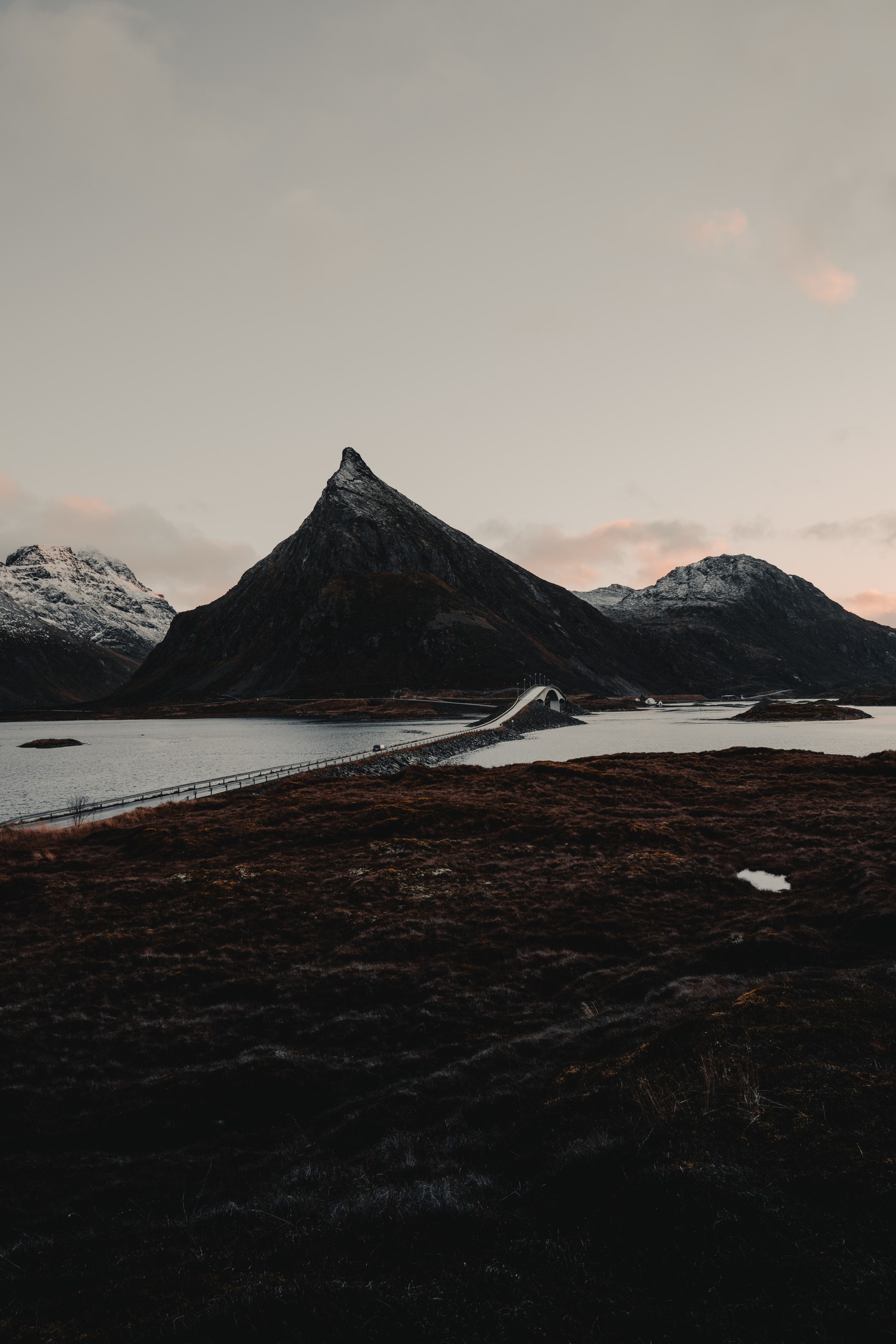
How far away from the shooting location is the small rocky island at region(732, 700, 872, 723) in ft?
552

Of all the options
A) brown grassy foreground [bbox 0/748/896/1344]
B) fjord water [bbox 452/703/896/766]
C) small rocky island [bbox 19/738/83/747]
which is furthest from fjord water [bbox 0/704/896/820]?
brown grassy foreground [bbox 0/748/896/1344]

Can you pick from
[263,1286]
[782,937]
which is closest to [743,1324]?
[263,1286]

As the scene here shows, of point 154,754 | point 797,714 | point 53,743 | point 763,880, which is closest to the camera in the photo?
point 763,880

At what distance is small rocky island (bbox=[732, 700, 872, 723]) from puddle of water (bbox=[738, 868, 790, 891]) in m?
152

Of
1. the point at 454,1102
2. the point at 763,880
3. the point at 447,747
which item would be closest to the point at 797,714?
the point at 447,747

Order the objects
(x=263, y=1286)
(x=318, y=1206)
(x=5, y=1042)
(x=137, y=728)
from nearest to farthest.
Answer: (x=263, y=1286)
(x=318, y=1206)
(x=5, y=1042)
(x=137, y=728)

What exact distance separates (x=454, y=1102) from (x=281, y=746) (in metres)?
118

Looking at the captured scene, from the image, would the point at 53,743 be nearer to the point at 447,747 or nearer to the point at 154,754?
the point at 154,754

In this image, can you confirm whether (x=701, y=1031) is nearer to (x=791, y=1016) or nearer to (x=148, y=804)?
(x=791, y=1016)

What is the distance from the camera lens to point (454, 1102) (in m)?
10.6

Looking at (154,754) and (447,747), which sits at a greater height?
(447,747)

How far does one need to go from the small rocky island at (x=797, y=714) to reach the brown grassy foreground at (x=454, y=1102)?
15691cm

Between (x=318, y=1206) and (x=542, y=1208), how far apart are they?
267cm

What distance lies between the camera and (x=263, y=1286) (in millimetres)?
→ 5758
